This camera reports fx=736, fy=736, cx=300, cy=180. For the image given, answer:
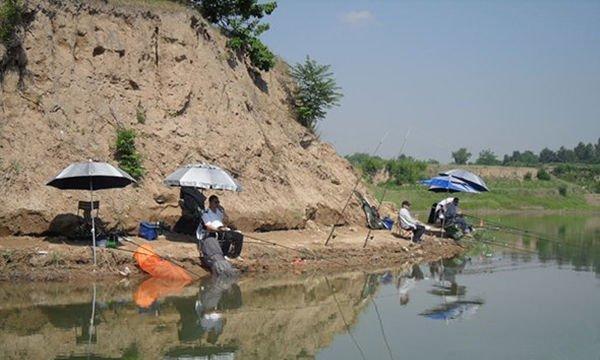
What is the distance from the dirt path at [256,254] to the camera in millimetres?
14062

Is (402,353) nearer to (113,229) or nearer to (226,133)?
(113,229)

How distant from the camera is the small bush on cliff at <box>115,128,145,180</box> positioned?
56.7 ft

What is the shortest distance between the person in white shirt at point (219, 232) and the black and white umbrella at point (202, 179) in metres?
0.33

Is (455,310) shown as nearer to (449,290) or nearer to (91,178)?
(449,290)

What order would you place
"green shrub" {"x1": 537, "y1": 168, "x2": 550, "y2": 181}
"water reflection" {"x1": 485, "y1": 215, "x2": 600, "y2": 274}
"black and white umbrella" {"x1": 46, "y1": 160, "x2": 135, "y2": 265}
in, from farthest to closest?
1. "green shrub" {"x1": 537, "y1": 168, "x2": 550, "y2": 181}
2. "water reflection" {"x1": 485, "y1": 215, "x2": 600, "y2": 274}
3. "black and white umbrella" {"x1": 46, "y1": 160, "x2": 135, "y2": 265}

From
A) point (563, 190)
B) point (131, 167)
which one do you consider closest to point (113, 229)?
point (131, 167)

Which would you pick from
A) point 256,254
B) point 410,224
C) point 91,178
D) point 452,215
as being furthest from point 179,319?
point 452,215

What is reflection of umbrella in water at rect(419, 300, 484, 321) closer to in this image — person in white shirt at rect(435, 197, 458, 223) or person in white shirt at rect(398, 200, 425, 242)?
person in white shirt at rect(398, 200, 425, 242)

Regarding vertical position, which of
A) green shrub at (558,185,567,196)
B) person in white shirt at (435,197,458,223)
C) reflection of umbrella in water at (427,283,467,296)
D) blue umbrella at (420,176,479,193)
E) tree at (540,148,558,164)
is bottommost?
reflection of umbrella in water at (427,283,467,296)

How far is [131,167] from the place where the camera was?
17266mm

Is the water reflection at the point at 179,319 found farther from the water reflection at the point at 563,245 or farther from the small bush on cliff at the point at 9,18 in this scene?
the water reflection at the point at 563,245

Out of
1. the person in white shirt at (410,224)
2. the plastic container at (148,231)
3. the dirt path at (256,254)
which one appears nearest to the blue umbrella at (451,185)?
the dirt path at (256,254)

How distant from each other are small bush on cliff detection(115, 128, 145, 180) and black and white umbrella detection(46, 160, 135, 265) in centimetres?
179

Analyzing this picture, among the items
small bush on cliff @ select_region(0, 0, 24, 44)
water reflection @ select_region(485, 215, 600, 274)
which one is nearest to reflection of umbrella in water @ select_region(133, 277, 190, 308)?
small bush on cliff @ select_region(0, 0, 24, 44)
